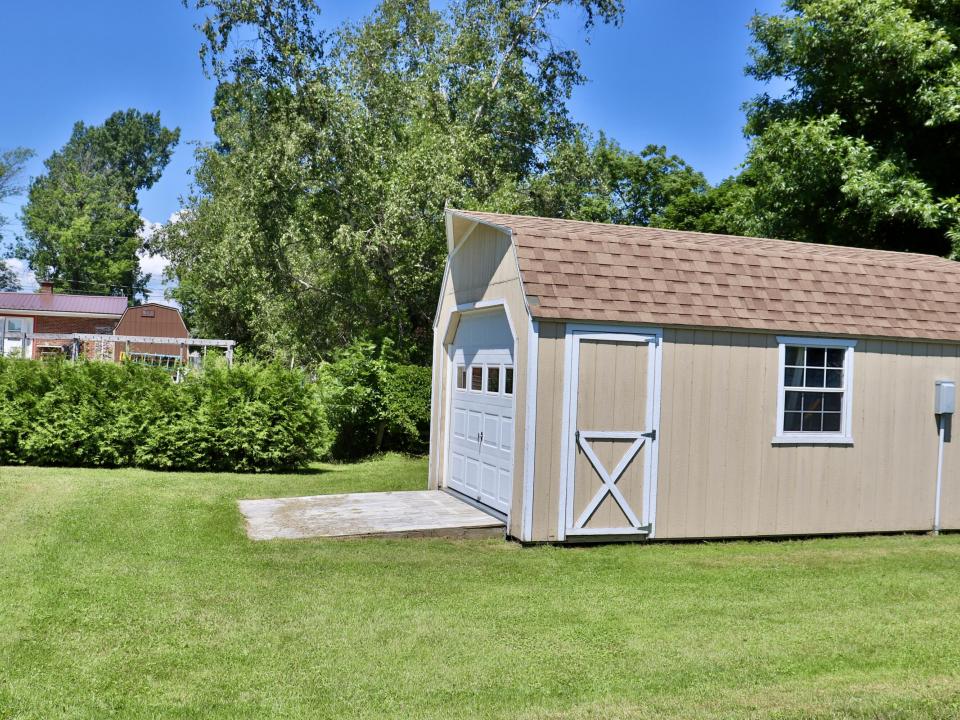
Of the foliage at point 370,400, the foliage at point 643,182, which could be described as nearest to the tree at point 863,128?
the foliage at point 370,400

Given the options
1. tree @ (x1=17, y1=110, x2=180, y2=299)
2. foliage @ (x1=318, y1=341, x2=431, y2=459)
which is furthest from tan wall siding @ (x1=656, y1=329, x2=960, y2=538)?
tree @ (x1=17, y1=110, x2=180, y2=299)

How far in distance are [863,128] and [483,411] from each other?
12598mm

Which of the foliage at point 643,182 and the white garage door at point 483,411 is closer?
the white garage door at point 483,411

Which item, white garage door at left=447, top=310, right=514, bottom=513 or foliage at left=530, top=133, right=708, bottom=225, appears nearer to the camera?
white garage door at left=447, top=310, right=514, bottom=513

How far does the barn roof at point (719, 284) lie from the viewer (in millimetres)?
8820

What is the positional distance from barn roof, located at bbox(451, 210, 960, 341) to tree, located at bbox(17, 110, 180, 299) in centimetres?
5766

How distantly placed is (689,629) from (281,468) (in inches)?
355

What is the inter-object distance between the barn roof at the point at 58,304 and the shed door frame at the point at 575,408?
4330 centimetres

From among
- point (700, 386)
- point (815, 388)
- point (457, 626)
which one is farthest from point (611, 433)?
point (457, 626)

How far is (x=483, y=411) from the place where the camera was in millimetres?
10445

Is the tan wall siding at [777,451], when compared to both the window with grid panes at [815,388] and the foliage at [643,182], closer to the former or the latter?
the window with grid panes at [815,388]

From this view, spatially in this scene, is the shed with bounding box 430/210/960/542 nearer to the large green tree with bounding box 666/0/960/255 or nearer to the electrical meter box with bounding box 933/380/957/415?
the electrical meter box with bounding box 933/380/957/415

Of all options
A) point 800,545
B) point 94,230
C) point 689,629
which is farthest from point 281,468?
point 94,230

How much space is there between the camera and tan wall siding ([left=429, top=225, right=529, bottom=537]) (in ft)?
28.6
